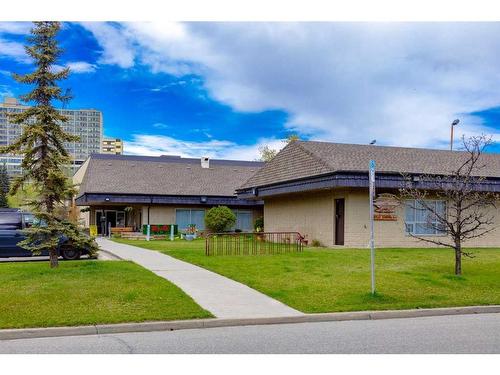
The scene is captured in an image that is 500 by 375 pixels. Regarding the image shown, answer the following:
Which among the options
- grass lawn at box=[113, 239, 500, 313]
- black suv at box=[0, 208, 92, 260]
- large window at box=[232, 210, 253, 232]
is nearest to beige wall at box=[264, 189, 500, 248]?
grass lawn at box=[113, 239, 500, 313]

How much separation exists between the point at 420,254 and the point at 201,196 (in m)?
23.4

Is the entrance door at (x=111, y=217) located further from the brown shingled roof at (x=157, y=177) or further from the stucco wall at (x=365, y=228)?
the stucco wall at (x=365, y=228)

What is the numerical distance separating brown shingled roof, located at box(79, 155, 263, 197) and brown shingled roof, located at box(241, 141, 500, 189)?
36.3 feet

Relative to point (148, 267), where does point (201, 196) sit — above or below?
above

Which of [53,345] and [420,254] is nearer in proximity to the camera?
[53,345]

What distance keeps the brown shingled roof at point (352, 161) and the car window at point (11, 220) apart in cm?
1235

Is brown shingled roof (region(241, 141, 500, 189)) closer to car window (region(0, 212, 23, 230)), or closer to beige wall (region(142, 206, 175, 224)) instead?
beige wall (region(142, 206, 175, 224))

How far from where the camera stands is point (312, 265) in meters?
16.6

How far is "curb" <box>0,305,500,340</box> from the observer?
847 cm

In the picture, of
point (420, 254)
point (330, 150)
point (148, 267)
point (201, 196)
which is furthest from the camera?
point (201, 196)

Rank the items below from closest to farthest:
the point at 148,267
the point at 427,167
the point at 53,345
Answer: the point at 53,345 → the point at 148,267 → the point at 427,167

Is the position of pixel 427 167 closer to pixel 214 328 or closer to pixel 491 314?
pixel 491 314

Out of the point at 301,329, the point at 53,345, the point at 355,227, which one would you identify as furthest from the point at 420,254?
the point at 53,345

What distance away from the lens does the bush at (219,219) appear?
121ft
